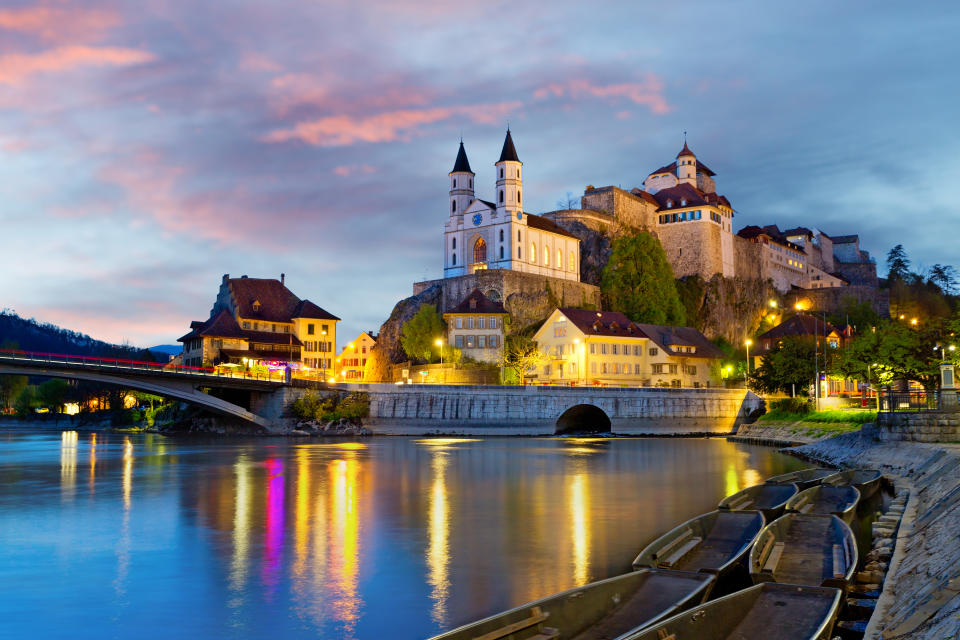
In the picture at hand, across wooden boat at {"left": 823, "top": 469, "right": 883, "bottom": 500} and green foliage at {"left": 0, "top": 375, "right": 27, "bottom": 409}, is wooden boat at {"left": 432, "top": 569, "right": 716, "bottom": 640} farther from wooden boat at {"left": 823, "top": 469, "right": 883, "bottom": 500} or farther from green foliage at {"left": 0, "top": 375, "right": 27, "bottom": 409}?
green foliage at {"left": 0, "top": 375, "right": 27, "bottom": 409}

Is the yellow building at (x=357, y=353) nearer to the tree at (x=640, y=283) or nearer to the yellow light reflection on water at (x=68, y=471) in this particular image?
the tree at (x=640, y=283)

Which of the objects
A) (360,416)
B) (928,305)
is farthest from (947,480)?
(928,305)

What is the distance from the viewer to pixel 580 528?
24812 mm

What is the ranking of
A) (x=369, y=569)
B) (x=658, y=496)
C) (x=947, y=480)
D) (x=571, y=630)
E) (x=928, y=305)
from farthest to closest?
1. (x=928, y=305)
2. (x=658, y=496)
3. (x=947, y=480)
4. (x=369, y=569)
5. (x=571, y=630)

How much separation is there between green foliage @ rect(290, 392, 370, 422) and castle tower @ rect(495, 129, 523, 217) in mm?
37119

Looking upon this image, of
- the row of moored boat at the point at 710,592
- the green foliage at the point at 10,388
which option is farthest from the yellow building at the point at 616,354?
the green foliage at the point at 10,388

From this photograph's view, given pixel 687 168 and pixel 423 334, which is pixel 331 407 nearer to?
pixel 423 334

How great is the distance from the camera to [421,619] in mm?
14977

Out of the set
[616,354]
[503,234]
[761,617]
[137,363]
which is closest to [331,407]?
[137,363]

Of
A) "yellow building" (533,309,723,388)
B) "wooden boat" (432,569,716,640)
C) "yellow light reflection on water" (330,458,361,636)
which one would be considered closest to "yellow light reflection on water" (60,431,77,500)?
"yellow light reflection on water" (330,458,361,636)

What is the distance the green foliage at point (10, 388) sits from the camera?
148000 millimetres

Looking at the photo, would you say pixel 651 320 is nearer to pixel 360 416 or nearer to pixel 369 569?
pixel 360 416

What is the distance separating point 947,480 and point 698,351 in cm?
7608

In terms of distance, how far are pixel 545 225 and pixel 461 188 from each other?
45.6 feet
